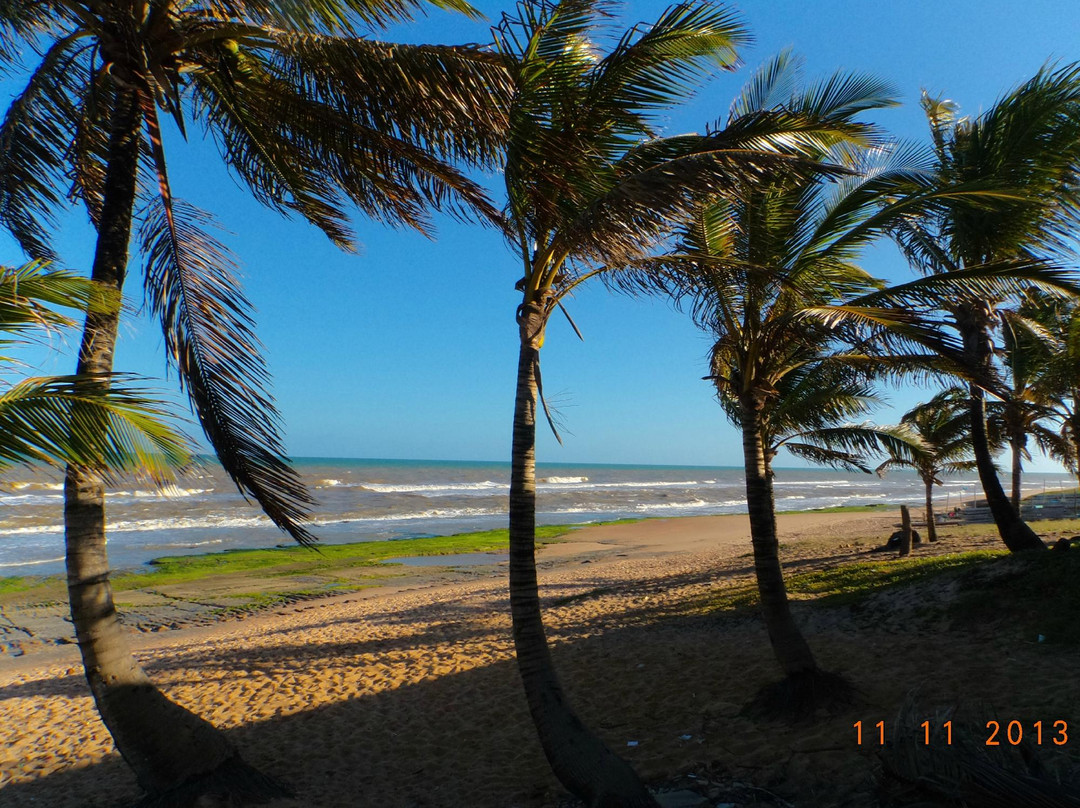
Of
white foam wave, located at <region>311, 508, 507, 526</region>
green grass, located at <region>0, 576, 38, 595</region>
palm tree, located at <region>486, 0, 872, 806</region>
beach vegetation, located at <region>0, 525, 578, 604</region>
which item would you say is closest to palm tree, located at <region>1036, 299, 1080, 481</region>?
palm tree, located at <region>486, 0, 872, 806</region>

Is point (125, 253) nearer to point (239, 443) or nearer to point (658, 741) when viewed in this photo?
point (239, 443)

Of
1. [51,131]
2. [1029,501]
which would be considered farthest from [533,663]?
[1029,501]

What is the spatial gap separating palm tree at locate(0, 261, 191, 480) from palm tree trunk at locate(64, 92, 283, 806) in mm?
1029

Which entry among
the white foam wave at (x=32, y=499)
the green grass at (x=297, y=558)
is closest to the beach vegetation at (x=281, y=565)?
the green grass at (x=297, y=558)

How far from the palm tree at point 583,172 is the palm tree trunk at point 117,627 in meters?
2.35

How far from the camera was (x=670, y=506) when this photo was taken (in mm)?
42188

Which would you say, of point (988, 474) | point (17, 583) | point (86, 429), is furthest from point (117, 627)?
point (17, 583)

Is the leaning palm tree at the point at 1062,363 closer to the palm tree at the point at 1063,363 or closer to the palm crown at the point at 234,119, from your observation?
the palm tree at the point at 1063,363

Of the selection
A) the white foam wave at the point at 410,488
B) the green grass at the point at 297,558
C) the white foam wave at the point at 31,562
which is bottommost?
the green grass at the point at 297,558

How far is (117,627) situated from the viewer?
4316mm

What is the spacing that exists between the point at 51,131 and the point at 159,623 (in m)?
10.2

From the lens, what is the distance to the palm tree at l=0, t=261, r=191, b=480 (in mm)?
2834

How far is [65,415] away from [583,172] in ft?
10.1

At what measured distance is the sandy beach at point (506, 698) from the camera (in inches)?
177
